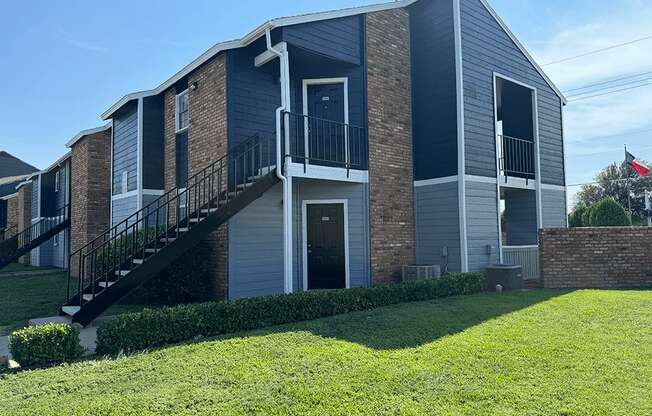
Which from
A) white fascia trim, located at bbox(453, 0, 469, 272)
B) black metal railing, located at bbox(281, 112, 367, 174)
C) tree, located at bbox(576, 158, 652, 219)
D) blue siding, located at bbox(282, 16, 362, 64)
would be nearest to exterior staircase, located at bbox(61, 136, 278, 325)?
black metal railing, located at bbox(281, 112, 367, 174)

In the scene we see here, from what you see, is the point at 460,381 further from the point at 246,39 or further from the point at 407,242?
the point at 246,39

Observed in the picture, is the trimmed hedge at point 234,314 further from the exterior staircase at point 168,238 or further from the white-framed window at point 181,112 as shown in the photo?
the white-framed window at point 181,112

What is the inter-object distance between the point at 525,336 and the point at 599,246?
6.51 metres

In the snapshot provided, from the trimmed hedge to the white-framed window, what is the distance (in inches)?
265

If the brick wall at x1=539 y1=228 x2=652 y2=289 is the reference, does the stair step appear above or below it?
below

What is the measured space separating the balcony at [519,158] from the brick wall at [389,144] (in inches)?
147

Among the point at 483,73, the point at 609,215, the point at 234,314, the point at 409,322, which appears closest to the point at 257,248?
the point at 234,314

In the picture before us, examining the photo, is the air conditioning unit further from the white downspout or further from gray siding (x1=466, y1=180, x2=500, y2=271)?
the white downspout

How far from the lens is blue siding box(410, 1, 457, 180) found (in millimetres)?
11133

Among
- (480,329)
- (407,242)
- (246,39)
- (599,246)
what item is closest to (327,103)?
(246,39)

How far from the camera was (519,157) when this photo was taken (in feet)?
44.4

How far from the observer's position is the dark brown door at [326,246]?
34.3 ft

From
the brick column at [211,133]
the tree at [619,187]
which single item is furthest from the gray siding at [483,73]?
the tree at [619,187]

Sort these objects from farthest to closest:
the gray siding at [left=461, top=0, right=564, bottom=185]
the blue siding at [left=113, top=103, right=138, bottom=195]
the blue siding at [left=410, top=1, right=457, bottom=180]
A: the blue siding at [left=113, top=103, right=138, bottom=195]
the gray siding at [left=461, top=0, right=564, bottom=185]
the blue siding at [left=410, top=1, right=457, bottom=180]
